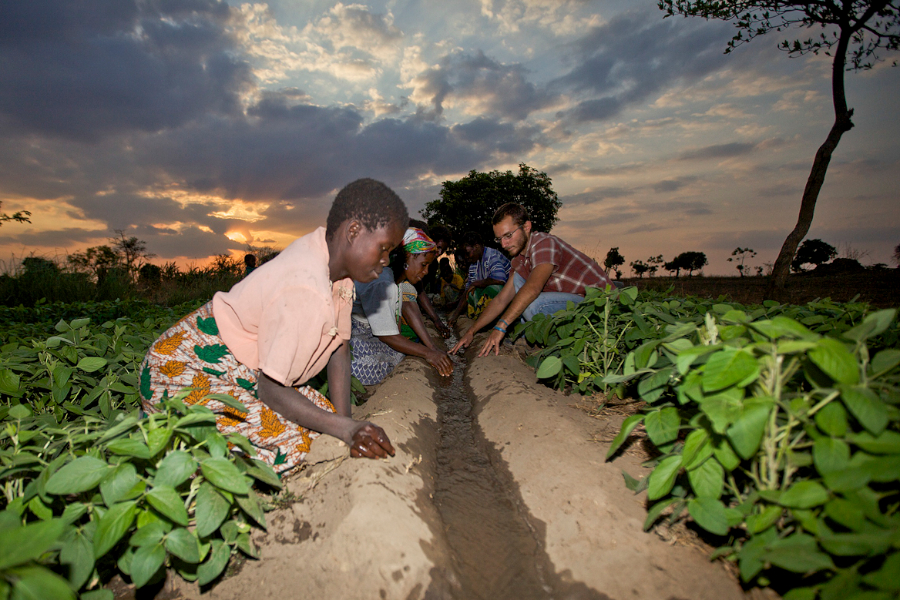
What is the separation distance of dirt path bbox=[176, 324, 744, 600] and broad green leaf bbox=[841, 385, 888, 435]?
2.41ft

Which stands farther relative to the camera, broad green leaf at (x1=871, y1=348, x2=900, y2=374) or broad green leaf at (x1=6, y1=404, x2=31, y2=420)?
broad green leaf at (x1=6, y1=404, x2=31, y2=420)

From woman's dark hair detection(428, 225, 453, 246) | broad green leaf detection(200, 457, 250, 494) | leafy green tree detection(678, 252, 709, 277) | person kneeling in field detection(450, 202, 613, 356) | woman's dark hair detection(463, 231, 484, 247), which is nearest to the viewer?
broad green leaf detection(200, 457, 250, 494)

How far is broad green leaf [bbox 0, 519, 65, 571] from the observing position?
79cm

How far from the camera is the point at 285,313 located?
172 centimetres

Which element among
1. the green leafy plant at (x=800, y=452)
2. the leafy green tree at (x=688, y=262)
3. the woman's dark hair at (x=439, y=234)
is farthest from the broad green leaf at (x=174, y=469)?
the leafy green tree at (x=688, y=262)

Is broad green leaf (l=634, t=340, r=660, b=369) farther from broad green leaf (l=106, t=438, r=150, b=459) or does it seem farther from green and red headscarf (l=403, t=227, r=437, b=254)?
green and red headscarf (l=403, t=227, r=437, b=254)

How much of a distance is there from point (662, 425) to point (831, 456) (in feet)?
1.55

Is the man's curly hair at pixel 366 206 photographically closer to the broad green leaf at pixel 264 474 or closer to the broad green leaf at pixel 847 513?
the broad green leaf at pixel 264 474

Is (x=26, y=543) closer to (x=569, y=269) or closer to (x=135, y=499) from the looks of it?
(x=135, y=499)

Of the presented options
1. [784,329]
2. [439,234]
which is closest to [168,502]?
[784,329]

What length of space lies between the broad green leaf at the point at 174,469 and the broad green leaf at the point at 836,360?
5.88 ft

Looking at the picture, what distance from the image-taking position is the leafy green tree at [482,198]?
21031mm

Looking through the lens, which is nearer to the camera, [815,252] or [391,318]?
[391,318]

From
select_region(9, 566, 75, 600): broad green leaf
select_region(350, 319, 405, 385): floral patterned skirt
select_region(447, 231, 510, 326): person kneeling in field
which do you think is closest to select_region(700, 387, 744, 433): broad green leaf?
select_region(9, 566, 75, 600): broad green leaf
